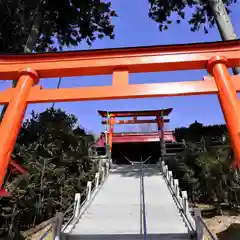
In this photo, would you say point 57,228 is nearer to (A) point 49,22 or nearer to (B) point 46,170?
(B) point 46,170

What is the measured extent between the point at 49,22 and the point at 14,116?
971 centimetres

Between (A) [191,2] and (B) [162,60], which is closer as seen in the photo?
(B) [162,60]

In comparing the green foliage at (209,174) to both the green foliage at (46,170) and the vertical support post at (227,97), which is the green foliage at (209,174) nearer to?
the green foliage at (46,170)

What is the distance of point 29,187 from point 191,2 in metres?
9.95

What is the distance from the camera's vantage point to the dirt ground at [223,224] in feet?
21.6

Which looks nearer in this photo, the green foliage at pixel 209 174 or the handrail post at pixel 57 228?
the handrail post at pixel 57 228

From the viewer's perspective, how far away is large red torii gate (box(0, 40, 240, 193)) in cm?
355

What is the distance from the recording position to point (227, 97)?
3.37 meters

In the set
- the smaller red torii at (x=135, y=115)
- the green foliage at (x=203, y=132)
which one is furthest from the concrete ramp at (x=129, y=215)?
the smaller red torii at (x=135, y=115)

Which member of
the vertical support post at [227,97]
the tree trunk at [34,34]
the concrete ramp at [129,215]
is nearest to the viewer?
the vertical support post at [227,97]

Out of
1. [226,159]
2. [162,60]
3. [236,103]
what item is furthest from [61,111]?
[236,103]

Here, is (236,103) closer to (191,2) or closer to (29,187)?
(29,187)

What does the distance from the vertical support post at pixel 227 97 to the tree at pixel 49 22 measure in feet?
26.7

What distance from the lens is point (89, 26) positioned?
12664mm
